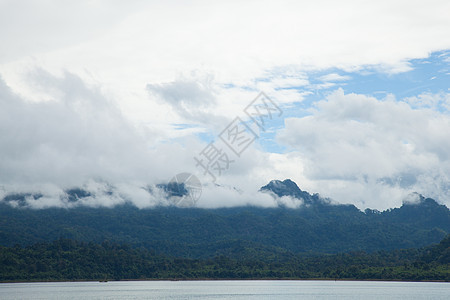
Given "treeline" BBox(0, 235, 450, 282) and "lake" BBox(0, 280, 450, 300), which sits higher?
"treeline" BBox(0, 235, 450, 282)

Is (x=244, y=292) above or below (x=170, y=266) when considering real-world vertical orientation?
below

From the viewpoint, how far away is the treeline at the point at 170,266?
152m

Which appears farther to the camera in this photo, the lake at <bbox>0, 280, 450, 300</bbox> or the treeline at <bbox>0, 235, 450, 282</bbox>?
the treeline at <bbox>0, 235, 450, 282</bbox>

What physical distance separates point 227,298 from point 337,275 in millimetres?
68969

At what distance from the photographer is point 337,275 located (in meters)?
162

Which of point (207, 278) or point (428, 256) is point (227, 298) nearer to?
point (207, 278)

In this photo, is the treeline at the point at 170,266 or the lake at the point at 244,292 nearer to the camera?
the lake at the point at 244,292

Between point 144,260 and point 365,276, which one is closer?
point 365,276

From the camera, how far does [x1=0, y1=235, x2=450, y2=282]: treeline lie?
151750 mm

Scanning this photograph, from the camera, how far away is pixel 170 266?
179 meters

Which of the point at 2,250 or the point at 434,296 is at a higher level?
the point at 2,250

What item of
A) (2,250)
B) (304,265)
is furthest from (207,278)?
(2,250)

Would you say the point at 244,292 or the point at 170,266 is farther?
the point at 170,266

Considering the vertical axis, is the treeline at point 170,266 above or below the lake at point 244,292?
above
